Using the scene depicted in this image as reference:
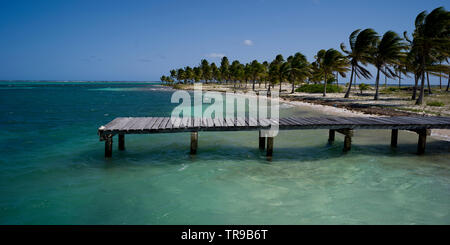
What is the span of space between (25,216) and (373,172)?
11.3m

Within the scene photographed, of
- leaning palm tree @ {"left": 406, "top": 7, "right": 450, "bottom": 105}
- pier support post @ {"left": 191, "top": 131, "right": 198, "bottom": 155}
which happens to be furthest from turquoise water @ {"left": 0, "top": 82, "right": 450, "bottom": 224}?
leaning palm tree @ {"left": 406, "top": 7, "right": 450, "bottom": 105}

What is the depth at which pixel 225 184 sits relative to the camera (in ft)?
30.3

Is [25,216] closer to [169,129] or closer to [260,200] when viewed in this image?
[169,129]

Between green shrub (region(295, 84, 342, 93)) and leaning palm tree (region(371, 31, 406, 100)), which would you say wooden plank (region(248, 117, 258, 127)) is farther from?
green shrub (region(295, 84, 342, 93))

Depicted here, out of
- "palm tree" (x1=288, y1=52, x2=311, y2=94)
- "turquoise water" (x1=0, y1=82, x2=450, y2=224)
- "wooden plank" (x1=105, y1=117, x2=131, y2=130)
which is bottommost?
"turquoise water" (x1=0, y1=82, x2=450, y2=224)

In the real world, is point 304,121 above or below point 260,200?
above

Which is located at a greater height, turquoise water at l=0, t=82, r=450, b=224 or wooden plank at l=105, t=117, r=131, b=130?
wooden plank at l=105, t=117, r=131, b=130

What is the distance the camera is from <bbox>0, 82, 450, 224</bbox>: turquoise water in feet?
23.5

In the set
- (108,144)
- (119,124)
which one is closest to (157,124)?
(119,124)

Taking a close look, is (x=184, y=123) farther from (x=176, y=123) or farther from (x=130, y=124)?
(x=130, y=124)

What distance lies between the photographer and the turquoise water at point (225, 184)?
23.5ft
